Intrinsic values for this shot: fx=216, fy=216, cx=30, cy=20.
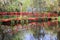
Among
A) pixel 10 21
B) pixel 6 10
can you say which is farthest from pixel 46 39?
pixel 6 10

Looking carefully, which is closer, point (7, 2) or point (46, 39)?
point (46, 39)

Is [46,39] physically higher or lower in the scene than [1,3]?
lower

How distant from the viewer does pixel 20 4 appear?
15.0 metres

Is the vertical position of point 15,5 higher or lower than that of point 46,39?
higher

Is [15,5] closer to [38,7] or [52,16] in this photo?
[38,7]

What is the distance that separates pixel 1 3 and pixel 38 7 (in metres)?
2.51

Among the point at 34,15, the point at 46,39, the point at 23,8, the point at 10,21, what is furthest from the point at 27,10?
the point at 46,39

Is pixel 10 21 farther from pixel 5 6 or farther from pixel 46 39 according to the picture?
pixel 46 39

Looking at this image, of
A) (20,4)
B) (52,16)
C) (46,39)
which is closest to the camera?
(46,39)

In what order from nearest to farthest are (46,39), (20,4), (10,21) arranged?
(46,39), (10,21), (20,4)

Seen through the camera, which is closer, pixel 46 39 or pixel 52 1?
pixel 46 39

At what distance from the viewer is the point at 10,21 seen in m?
13.1

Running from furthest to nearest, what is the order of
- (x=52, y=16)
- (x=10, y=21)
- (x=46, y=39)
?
(x=52, y=16) < (x=10, y=21) < (x=46, y=39)

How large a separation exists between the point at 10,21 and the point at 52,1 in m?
3.34
